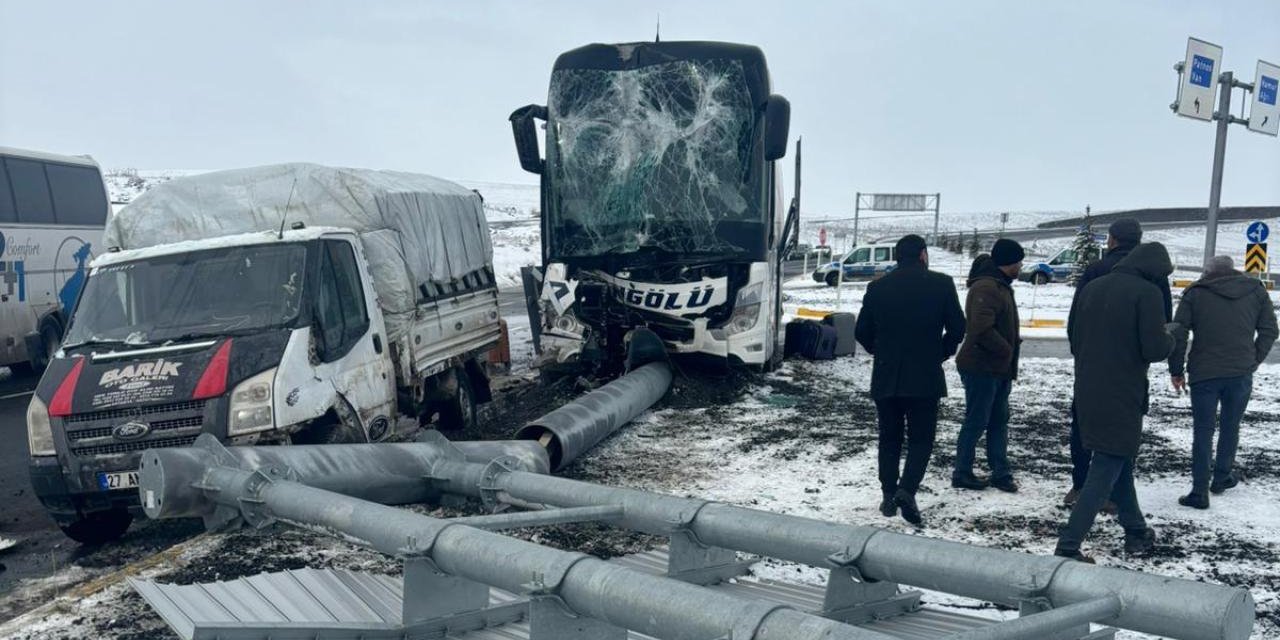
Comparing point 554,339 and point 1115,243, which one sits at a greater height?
point 1115,243

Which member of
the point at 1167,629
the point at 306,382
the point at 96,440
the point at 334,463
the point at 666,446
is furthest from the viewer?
the point at 666,446

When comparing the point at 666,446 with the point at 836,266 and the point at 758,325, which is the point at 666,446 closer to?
the point at 758,325

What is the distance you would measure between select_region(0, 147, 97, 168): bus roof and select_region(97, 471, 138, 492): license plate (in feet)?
40.7

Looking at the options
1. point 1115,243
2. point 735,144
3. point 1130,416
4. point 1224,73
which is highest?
point 1224,73

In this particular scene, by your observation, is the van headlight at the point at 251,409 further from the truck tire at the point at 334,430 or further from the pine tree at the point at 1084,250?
the pine tree at the point at 1084,250

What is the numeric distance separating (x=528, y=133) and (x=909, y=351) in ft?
21.0

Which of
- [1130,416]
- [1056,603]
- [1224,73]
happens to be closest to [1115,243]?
[1130,416]

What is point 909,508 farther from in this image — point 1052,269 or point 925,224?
point 925,224

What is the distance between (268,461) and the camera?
5363 millimetres

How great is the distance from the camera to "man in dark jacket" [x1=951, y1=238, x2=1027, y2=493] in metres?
7.26

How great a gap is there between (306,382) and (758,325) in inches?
224

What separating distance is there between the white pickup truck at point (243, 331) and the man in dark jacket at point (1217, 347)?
5975 millimetres

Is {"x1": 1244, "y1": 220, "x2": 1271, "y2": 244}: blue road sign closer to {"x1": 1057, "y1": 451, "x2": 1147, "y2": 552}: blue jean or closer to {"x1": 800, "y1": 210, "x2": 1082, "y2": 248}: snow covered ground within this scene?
{"x1": 1057, "y1": 451, "x2": 1147, "y2": 552}: blue jean

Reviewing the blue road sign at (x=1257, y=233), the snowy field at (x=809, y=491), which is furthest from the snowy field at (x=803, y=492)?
the blue road sign at (x=1257, y=233)
